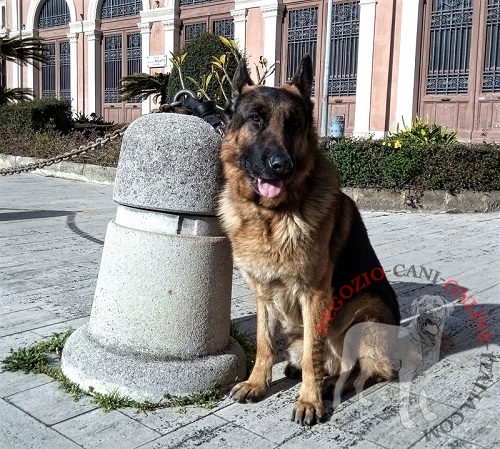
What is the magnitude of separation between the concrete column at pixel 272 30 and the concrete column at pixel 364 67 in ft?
10.4

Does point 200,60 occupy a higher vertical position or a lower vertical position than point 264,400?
higher

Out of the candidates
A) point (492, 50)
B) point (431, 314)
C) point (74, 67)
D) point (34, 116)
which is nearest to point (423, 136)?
point (492, 50)

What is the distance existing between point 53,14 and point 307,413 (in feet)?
93.8

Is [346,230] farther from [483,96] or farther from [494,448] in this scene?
[483,96]

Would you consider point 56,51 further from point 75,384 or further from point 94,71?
point 75,384

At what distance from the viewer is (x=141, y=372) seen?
3.10 metres

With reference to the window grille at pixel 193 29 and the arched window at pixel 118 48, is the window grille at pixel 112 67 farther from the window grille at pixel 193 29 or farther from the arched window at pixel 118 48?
the window grille at pixel 193 29

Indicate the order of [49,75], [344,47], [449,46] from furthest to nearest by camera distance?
[49,75], [344,47], [449,46]

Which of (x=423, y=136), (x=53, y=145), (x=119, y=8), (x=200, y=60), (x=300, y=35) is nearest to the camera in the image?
(x=423, y=136)

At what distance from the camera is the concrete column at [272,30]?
18.7 m

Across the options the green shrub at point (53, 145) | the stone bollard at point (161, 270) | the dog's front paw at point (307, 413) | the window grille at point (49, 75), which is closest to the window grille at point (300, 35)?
the green shrub at point (53, 145)

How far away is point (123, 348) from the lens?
3.22 metres

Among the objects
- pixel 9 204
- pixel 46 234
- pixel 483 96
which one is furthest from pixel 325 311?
pixel 483 96

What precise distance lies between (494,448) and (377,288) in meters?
1.05
